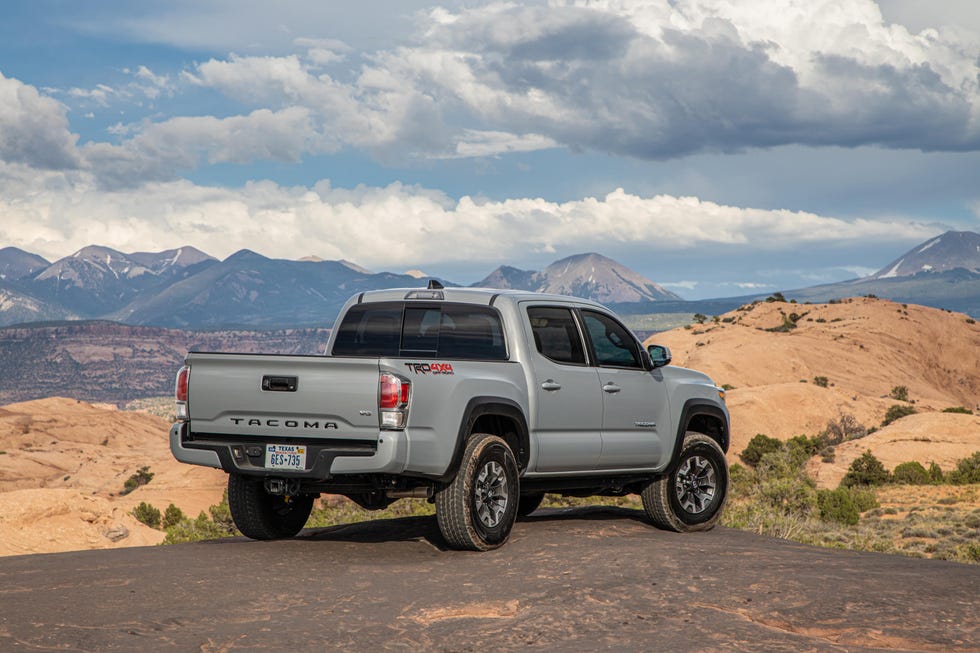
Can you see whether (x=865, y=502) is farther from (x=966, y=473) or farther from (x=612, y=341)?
(x=612, y=341)

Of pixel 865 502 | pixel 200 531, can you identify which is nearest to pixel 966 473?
pixel 865 502

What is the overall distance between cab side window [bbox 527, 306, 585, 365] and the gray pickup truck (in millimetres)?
16

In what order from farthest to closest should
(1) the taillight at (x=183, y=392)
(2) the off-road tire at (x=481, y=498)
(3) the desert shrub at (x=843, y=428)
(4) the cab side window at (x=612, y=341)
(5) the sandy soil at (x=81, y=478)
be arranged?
(3) the desert shrub at (x=843, y=428), (5) the sandy soil at (x=81, y=478), (4) the cab side window at (x=612, y=341), (1) the taillight at (x=183, y=392), (2) the off-road tire at (x=481, y=498)

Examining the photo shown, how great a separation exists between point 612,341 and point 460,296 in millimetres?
1808

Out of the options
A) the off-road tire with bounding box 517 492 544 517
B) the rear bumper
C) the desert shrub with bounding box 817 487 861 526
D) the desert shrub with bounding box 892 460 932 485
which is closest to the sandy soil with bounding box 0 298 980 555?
the desert shrub with bounding box 892 460 932 485

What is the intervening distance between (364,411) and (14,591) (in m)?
2.77

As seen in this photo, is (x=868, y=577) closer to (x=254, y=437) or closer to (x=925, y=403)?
(x=254, y=437)

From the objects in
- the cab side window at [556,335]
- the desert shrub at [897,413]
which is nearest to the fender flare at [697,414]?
the cab side window at [556,335]

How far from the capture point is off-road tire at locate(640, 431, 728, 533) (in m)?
10.4

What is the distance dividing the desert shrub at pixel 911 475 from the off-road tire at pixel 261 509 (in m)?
28.4

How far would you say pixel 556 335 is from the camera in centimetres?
963

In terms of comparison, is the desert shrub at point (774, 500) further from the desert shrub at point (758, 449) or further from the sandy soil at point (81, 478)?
the sandy soil at point (81, 478)

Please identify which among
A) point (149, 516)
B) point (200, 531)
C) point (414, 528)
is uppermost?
point (414, 528)

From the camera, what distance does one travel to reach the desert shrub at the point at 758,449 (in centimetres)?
4219
